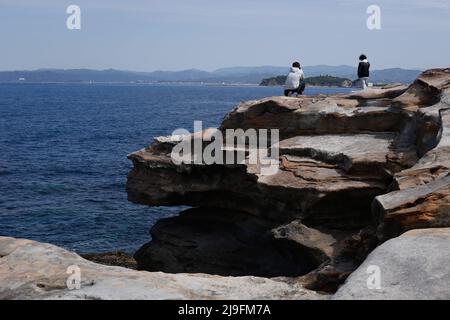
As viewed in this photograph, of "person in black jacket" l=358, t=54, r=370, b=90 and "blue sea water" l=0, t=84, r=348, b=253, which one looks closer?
"person in black jacket" l=358, t=54, r=370, b=90

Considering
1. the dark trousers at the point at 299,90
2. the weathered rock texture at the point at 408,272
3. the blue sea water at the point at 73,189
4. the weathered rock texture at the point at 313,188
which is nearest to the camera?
the weathered rock texture at the point at 408,272

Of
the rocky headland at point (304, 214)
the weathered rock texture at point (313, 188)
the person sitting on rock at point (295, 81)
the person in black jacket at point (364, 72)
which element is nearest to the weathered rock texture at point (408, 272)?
the rocky headland at point (304, 214)

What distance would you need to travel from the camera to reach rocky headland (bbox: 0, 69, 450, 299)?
12.0m

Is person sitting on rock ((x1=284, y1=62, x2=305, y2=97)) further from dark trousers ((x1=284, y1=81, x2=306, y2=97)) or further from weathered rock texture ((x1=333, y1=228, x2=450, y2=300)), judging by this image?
weathered rock texture ((x1=333, y1=228, x2=450, y2=300))

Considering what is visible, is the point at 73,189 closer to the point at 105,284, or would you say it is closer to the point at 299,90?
the point at 299,90

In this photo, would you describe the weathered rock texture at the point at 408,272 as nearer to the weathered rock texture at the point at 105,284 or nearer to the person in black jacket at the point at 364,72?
the weathered rock texture at the point at 105,284

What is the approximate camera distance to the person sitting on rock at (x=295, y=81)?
2953cm

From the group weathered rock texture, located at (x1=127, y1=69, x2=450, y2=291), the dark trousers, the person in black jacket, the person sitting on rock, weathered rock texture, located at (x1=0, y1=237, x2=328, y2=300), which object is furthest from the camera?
the person in black jacket

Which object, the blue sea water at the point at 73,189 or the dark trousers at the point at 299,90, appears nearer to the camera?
the dark trousers at the point at 299,90

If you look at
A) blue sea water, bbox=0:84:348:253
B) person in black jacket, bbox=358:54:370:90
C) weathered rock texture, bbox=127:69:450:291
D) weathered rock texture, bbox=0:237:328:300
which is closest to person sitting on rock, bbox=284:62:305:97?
weathered rock texture, bbox=127:69:450:291

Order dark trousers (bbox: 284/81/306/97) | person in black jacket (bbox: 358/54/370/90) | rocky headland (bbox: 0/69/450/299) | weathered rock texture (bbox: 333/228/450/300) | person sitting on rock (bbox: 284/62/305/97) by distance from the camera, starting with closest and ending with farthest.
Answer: weathered rock texture (bbox: 333/228/450/300) < rocky headland (bbox: 0/69/450/299) < person sitting on rock (bbox: 284/62/305/97) < dark trousers (bbox: 284/81/306/97) < person in black jacket (bbox: 358/54/370/90)

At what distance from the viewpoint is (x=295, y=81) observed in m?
29.5

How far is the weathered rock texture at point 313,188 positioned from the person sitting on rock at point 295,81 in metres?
3.05

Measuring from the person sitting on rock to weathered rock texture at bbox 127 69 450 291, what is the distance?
9.99 feet
